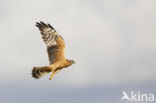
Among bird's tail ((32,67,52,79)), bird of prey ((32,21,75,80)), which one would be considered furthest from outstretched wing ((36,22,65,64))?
bird's tail ((32,67,52,79))

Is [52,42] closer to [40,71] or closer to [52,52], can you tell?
[52,52]

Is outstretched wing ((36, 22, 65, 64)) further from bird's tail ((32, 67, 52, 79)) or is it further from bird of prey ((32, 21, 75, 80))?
bird's tail ((32, 67, 52, 79))

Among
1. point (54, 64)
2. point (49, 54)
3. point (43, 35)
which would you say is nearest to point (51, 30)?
point (43, 35)

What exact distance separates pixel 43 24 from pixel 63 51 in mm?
1568

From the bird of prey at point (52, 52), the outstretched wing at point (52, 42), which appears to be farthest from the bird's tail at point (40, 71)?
the outstretched wing at point (52, 42)

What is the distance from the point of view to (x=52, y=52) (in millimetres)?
11508

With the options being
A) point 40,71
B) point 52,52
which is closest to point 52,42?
point 52,52

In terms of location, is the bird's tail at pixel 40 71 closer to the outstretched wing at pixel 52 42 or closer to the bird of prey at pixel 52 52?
the bird of prey at pixel 52 52

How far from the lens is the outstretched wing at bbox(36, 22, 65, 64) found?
11.3 metres

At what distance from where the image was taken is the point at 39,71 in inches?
409

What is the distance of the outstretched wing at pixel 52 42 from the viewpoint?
11.3m

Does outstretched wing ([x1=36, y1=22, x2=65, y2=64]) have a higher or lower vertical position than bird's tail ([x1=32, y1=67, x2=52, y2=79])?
higher

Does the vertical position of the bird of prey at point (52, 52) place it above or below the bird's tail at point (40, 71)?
above

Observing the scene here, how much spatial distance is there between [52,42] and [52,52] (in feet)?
1.54
